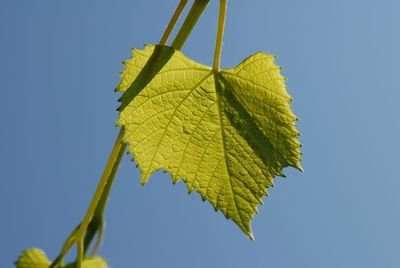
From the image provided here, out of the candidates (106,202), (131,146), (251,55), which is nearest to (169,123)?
(131,146)

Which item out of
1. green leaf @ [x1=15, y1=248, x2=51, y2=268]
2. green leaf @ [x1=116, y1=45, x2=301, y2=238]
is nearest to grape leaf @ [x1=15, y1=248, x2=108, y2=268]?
green leaf @ [x1=15, y1=248, x2=51, y2=268]

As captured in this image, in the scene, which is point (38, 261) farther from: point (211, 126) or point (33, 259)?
point (211, 126)

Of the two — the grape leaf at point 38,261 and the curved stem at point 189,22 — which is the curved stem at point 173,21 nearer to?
the curved stem at point 189,22

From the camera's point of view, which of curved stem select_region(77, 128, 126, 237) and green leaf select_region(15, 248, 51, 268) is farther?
green leaf select_region(15, 248, 51, 268)

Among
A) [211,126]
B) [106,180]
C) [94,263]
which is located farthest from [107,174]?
[94,263]

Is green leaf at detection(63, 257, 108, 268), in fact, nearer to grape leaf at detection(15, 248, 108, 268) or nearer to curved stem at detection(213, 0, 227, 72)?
grape leaf at detection(15, 248, 108, 268)

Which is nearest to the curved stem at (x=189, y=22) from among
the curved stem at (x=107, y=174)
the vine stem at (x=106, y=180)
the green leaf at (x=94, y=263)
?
the vine stem at (x=106, y=180)
